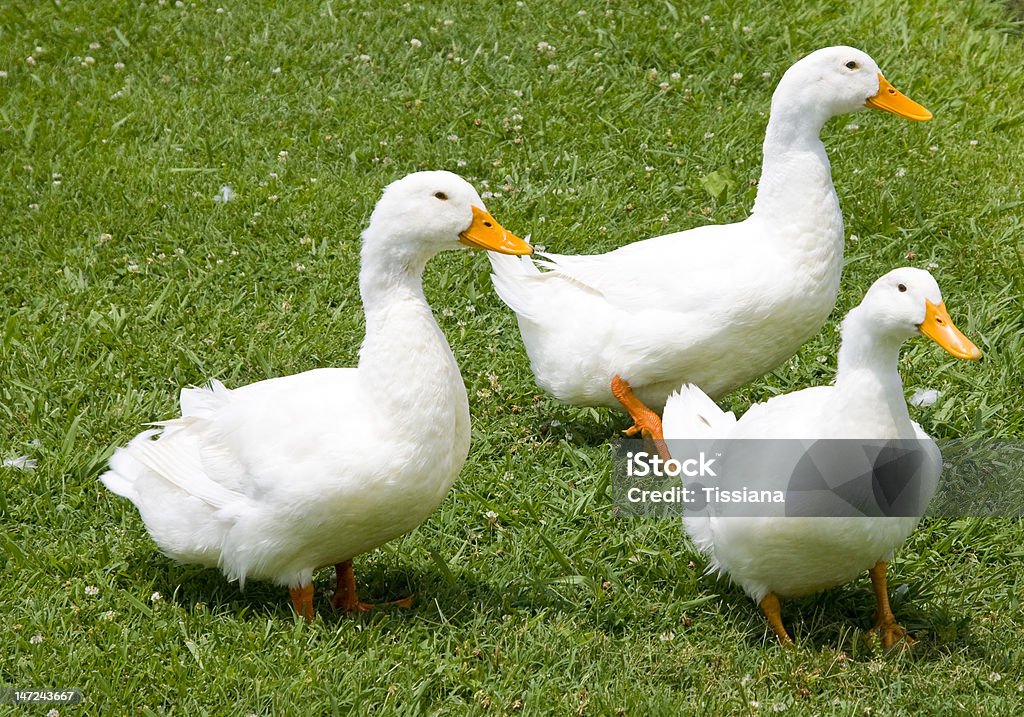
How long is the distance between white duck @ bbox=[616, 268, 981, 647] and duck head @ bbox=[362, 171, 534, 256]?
1101 mm

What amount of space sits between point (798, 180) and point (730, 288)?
1.72 feet

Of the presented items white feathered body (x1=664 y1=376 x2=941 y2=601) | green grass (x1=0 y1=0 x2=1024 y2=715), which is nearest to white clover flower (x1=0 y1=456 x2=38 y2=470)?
green grass (x1=0 y1=0 x2=1024 y2=715)

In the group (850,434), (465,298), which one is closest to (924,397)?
(850,434)

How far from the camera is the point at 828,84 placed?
5008 mm

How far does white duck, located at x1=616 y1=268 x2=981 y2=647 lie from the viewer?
12.2 feet

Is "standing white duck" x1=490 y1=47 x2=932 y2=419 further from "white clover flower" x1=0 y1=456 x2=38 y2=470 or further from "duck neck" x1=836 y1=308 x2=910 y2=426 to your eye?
"white clover flower" x1=0 y1=456 x2=38 y2=470

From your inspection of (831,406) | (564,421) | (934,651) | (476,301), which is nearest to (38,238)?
(476,301)

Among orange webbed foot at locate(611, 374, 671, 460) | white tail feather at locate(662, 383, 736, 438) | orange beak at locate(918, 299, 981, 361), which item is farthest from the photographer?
orange webbed foot at locate(611, 374, 671, 460)

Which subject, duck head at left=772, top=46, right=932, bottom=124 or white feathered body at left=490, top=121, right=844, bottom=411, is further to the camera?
duck head at left=772, top=46, right=932, bottom=124

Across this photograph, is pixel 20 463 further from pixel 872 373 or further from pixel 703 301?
pixel 872 373

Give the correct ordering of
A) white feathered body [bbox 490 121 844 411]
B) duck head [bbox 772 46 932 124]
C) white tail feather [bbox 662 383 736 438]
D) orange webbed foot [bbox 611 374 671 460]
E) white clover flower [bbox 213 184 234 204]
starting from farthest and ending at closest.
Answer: white clover flower [bbox 213 184 234 204] < orange webbed foot [bbox 611 374 671 460] < duck head [bbox 772 46 932 124] < white feathered body [bbox 490 121 844 411] < white tail feather [bbox 662 383 736 438]

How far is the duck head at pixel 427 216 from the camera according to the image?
13.0ft

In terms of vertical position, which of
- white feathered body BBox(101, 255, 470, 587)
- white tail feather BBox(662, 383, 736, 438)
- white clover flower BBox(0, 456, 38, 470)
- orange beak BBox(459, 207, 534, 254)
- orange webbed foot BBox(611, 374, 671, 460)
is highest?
orange beak BBox(459, 207, 534, 254)

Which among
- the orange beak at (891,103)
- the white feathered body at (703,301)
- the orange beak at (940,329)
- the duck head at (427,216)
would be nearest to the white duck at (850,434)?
the orange beak at (940,329)
